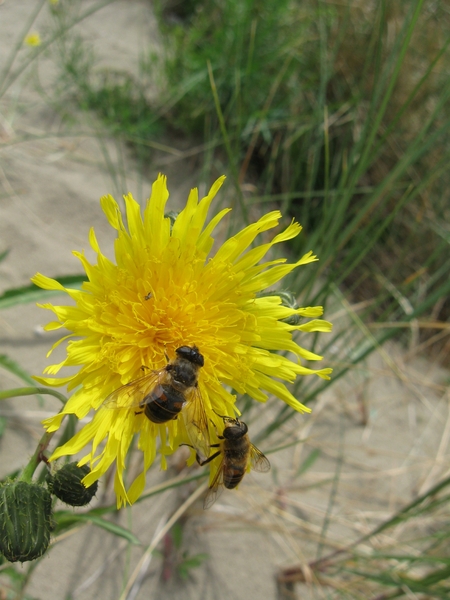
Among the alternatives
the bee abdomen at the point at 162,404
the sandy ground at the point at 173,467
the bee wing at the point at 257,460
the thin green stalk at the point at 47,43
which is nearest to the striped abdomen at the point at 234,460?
the bee wing at the point at 257,460

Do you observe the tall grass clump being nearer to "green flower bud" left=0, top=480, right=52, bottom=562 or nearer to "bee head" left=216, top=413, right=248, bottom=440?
"bee head" left=216, top=413, right=248, bottom=440

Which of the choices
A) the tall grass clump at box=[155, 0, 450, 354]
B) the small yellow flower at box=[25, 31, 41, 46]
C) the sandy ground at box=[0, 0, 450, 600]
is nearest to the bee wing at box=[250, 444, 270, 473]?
the sandy ground at box=[0, 0, 450, 600]

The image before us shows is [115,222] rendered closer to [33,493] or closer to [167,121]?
[33,493]

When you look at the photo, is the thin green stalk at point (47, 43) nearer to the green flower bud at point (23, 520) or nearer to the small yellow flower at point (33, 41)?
the small yellow flower at point (33, 41)

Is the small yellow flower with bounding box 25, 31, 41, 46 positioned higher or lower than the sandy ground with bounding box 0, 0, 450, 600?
higher

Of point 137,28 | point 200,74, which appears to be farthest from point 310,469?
point 137,28
